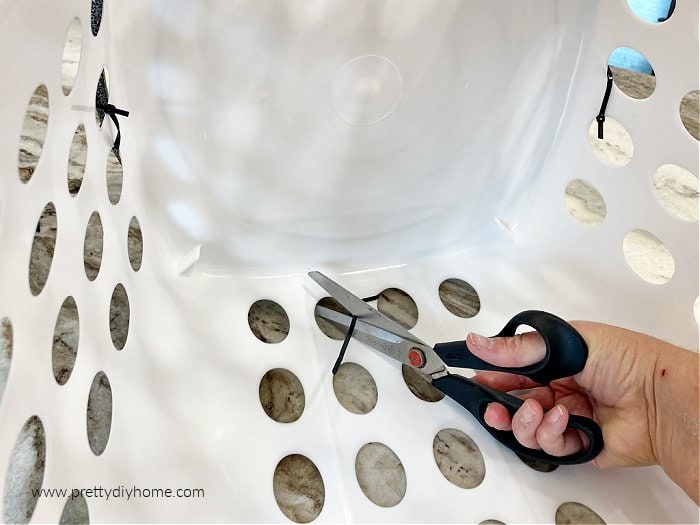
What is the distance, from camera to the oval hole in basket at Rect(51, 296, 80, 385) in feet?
1.50

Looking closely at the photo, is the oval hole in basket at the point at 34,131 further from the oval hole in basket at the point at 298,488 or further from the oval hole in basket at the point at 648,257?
the oval hole in basket at the point at 648,257

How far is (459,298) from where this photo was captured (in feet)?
2.31

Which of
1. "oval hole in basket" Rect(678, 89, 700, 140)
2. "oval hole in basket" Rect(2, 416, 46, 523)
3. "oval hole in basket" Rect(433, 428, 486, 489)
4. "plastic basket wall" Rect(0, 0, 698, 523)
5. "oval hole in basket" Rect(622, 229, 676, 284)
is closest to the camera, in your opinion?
"oval hole in basket" Rect(2, 416, 46, 523)

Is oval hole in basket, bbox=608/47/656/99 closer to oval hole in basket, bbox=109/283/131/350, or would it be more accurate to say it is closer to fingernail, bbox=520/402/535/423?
fingernail, bbox=520/402/535/423

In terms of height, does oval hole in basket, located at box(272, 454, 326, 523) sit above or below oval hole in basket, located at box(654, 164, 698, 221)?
below

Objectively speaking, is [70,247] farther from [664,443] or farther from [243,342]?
[664,443]

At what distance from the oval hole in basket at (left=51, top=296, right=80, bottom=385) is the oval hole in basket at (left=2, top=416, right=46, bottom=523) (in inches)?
1.8

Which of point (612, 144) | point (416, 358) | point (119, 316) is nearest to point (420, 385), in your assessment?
point (416, 358)

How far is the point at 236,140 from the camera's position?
0.63 metres

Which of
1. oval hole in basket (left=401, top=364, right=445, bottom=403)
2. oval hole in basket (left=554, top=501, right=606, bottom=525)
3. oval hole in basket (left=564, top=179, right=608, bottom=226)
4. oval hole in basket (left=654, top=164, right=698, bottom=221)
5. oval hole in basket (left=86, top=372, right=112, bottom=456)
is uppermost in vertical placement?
oval hole in basket (left=654, top=164, right=698, bottom=221)

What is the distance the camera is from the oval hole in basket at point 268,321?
25.4 inches

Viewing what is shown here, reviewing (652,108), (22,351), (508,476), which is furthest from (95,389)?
(652,108)

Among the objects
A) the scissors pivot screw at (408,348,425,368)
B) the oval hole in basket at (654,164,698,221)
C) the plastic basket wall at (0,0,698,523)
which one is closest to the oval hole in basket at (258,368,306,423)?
the plastic basket wall at (0,0,698,523)

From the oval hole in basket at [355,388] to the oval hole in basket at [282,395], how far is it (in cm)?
4
